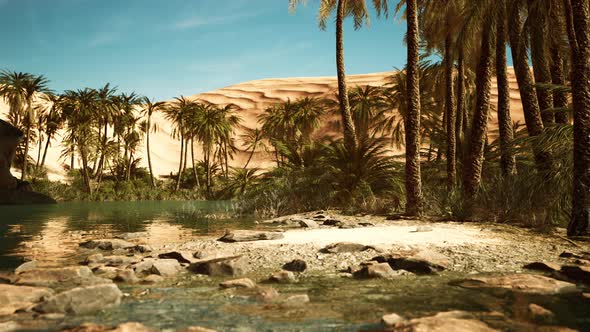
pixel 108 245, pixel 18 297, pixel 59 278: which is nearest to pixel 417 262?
pixel 59 278

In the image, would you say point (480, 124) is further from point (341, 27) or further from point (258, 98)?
point (258, 98)

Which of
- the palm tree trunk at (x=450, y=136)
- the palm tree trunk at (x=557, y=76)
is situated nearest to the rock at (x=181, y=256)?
the palm tree trunk at (x=450, y=136)

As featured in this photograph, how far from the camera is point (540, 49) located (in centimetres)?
1297

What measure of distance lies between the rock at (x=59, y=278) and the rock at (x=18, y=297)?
1.73 ft

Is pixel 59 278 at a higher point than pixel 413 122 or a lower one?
lower

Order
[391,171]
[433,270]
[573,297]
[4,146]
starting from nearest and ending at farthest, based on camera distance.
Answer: [573,297] → [433,270] → [391,171] → [4,146]

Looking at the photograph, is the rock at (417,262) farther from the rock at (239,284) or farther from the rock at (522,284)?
the rock at (239,284)

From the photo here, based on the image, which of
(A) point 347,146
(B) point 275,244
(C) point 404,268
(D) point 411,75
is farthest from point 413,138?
(C) point 404,268

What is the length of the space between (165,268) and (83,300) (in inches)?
69.7

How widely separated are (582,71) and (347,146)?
8783 mm

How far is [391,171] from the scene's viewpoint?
16.9 metres

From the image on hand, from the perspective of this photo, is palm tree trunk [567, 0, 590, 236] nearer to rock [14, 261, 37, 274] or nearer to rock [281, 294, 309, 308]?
rock [281, 294, 309, 308]

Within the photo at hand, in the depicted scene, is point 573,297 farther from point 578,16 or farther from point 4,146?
point 4,146

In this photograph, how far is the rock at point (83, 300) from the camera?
4.48m
